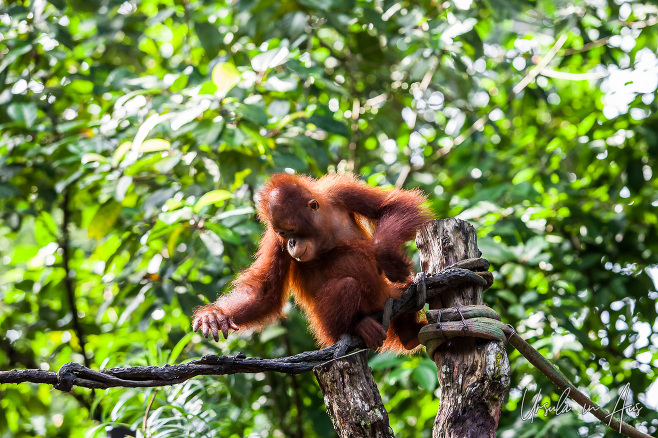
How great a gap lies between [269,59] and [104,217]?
1.37m

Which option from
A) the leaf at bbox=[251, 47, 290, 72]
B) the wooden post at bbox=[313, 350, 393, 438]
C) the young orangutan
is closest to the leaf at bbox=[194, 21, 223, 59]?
the leaf at bbox=[251, 47, 290, 72]

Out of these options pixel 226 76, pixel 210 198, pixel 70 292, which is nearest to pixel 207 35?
pixel 226 76

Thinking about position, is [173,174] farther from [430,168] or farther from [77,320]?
[430,168]

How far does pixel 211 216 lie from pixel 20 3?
7.67ft

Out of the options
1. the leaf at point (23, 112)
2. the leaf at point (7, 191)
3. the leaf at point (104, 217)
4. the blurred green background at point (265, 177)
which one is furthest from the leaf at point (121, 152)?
the leaf at point (7, 191)

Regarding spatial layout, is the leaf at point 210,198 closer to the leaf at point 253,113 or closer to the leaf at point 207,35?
the leaf at point 253,113

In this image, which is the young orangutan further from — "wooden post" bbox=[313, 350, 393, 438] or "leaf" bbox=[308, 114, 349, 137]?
"leaf" bbox=[308, 114, 349, 137]

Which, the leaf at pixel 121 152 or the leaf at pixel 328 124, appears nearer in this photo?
the leaf at pixel 121 152

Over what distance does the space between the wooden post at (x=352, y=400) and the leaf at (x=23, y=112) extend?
2.93 m

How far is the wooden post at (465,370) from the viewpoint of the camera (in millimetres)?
1933

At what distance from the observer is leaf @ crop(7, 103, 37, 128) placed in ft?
13.0

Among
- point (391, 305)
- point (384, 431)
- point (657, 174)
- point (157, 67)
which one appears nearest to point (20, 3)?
point (157, 67)

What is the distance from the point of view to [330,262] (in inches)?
105

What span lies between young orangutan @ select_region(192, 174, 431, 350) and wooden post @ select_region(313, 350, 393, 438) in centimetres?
34
